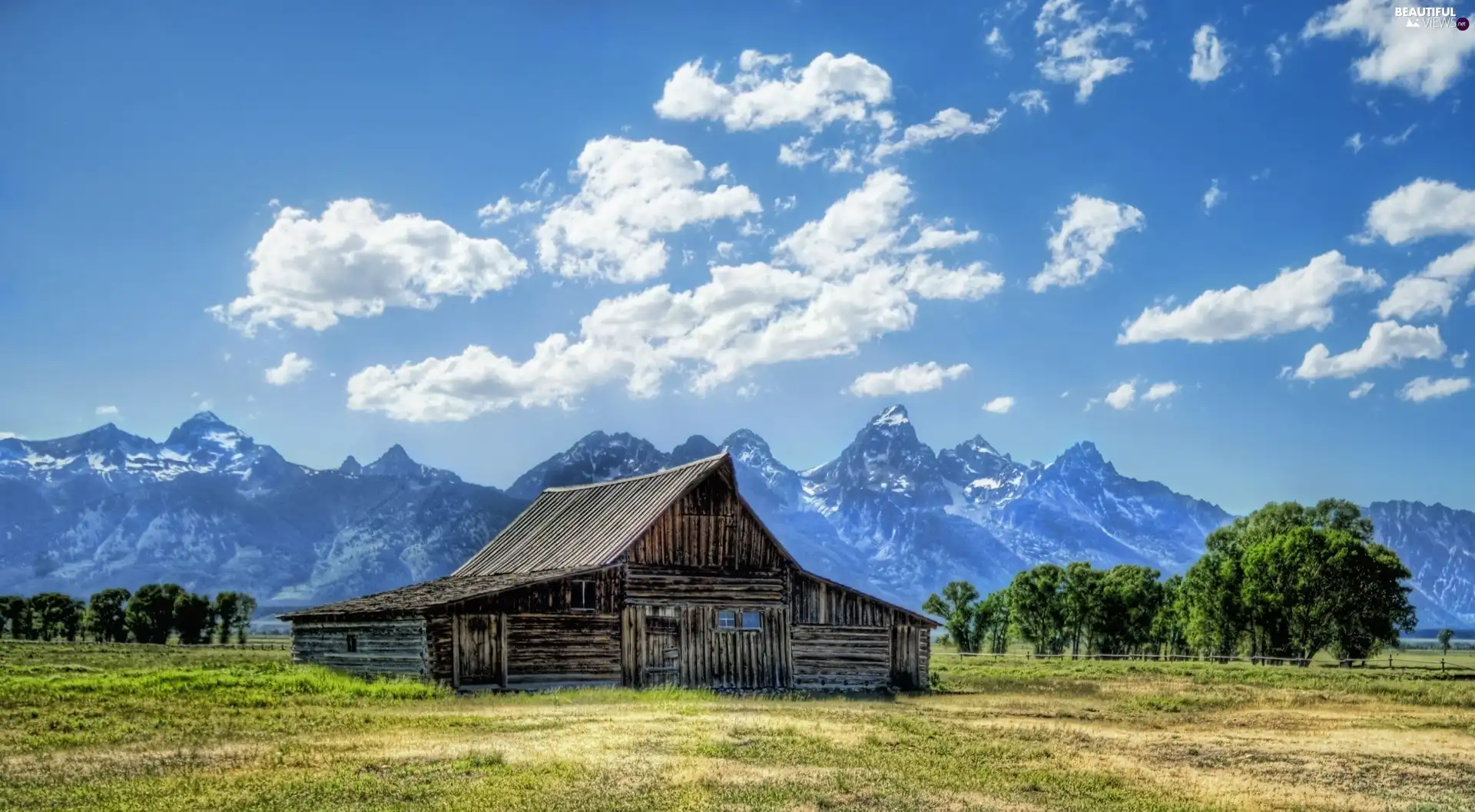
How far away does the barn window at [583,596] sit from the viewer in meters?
45.8

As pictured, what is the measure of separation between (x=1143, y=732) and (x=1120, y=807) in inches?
530

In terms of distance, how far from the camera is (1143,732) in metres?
31.5

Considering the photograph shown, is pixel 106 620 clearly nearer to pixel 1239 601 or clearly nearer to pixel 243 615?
pixel 243 615

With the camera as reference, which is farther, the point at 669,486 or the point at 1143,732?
the point at 669,486

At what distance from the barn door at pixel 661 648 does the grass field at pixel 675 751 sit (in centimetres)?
452

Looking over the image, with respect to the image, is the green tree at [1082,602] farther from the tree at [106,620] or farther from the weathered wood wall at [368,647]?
the tree at [106,620]

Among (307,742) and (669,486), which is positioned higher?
(669,486)

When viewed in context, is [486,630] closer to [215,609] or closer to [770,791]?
[770,791]

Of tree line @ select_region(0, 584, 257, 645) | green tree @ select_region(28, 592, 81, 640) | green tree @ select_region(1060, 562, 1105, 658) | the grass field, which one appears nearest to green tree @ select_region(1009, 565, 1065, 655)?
green tree @ select_region(1060, 562, 1105, 658)

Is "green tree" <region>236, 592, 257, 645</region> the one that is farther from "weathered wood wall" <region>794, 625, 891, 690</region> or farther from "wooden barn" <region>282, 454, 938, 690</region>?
"weathered wood wall" <region>794, 625, 891, 690</region>

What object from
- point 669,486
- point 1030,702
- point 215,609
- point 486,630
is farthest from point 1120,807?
point 215,609

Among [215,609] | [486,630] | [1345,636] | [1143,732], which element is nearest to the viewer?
[1143,732]

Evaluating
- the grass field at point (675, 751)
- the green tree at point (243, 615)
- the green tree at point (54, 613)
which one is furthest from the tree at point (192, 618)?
the grass field at point (675, 751)

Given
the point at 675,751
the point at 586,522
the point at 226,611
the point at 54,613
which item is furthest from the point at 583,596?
the point at 54,613
